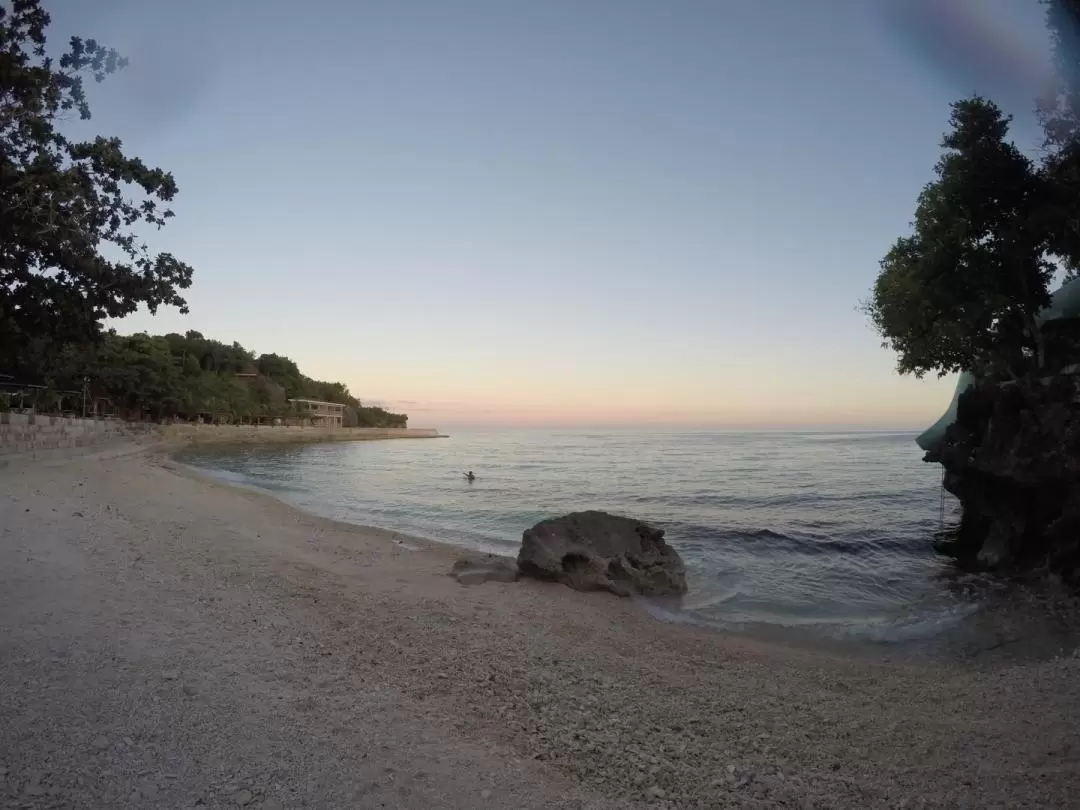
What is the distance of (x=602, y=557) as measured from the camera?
10938mm

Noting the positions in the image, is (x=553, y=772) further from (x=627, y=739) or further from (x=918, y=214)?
(x=918, y=214)

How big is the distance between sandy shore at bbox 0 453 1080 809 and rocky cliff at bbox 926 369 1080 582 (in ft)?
24.4

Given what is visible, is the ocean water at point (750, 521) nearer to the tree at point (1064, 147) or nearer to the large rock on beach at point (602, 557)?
the large rock on beach at point (602, 557)

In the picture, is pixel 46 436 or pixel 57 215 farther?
pixel 46 436

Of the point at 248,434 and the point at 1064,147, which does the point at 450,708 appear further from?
the point at 248,434

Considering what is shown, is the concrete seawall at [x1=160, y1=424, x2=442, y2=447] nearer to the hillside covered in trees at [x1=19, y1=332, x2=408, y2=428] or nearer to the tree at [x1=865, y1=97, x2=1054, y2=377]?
the hillside covered in trees at [x1=19, y1=332, x2=408, y2=428]

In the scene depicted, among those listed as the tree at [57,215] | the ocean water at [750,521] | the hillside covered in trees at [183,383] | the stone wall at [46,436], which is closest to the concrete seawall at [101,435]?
the stone wall at [46,436]

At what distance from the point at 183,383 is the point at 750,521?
85.5 m

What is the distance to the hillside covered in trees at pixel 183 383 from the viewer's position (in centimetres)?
6229

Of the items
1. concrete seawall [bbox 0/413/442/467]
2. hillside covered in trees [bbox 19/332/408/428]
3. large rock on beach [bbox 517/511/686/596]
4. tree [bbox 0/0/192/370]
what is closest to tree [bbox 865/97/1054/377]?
large rock on beach [bbox 517/511/686/596]

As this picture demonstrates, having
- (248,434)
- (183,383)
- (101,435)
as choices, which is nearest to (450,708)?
(101,435)

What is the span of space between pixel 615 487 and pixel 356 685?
25869mm

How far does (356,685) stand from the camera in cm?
517

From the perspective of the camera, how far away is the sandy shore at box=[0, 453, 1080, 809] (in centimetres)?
372
